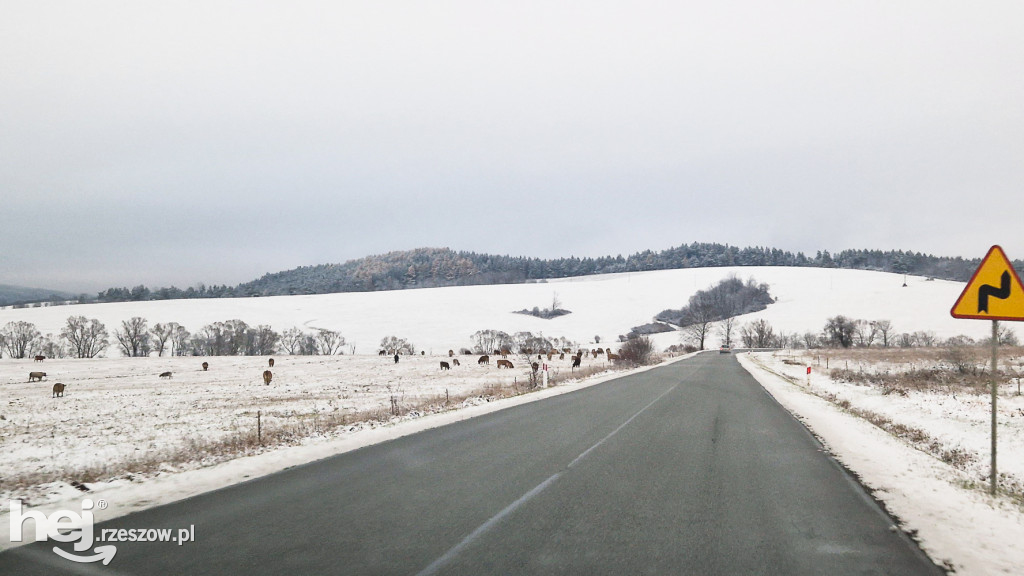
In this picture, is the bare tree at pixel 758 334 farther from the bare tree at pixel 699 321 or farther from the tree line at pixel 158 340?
the tree line at pixel 158 340

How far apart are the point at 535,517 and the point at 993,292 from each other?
678 centimetres

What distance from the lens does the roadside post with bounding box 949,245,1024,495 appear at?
7.06 metres

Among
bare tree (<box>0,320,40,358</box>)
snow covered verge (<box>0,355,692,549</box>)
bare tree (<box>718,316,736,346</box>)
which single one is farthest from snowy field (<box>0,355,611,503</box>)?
bare tree (<box>718,316,736,346</box>)

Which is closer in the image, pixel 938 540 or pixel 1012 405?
pixel 938 540

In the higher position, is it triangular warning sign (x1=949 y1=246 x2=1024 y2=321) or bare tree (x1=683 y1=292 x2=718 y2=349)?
triangular warning sign (x1=949 y1=246 x2=1024 y2=321)

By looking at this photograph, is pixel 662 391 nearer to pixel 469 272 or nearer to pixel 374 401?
pixel 374 401

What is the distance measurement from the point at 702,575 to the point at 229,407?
23.1 metres

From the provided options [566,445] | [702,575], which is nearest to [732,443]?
[566,445]

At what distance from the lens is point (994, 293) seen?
7.21 m

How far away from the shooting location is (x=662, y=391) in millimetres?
21766
